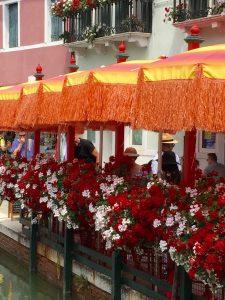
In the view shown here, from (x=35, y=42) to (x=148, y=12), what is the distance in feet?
19.9

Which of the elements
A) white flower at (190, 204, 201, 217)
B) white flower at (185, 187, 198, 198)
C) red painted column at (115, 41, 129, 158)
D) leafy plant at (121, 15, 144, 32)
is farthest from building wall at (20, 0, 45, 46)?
white flower at (190, 204, 201, 217)

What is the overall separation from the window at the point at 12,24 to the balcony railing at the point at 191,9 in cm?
870

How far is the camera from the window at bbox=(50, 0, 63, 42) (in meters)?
20.1

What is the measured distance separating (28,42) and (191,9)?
28.2ft

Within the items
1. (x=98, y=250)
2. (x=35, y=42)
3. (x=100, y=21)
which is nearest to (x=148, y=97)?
(x=98, y=250)

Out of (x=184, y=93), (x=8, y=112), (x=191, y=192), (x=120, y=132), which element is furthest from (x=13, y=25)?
(x=184, y=93)

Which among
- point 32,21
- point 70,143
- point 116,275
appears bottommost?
point 116,275

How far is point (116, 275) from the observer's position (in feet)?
22.5

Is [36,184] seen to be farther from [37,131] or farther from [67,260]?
[37,131]

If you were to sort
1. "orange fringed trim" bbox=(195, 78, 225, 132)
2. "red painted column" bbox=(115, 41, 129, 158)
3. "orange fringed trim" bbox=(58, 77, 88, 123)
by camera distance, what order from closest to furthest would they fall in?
"orange fringed trim" bbox=(195, 78, 225, 132) < "orange fringed trim" bbox=(58, 77, 88, 123) < "red painted column" bbox=(115, 41, 129, 158)

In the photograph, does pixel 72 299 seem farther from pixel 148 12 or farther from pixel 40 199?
pixel 148 12

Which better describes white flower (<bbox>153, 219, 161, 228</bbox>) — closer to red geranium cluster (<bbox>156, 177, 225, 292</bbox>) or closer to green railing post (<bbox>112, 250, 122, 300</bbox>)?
red geranium cluster (<bbox>156, 177, 225, 292</bbox>)

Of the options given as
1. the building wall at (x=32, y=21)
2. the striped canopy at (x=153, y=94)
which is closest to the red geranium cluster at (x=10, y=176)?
the striped canopy at (x=153, y=94)

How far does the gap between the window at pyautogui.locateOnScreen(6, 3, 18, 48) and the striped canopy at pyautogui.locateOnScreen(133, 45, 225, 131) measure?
57.1ft
